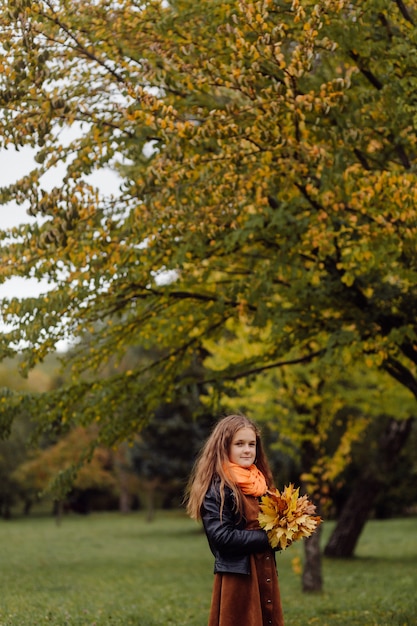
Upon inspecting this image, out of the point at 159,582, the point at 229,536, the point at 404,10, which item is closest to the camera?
the point at 229,536

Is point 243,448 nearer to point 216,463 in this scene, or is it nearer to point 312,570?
point 216,463

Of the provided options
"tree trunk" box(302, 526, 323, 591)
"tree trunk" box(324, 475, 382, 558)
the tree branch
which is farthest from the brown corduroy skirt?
"tree trunk" box(324, 475, 382, 558)

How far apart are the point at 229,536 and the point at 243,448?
54 centimetres

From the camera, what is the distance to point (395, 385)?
13.8 metres

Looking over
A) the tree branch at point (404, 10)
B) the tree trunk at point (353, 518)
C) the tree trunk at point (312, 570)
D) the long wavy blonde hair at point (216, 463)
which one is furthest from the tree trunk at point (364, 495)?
the long wavy blonde hair at point (216, 463)

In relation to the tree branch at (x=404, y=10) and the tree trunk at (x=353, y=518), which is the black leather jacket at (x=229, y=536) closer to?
the tree branch at (x=404, y=10)

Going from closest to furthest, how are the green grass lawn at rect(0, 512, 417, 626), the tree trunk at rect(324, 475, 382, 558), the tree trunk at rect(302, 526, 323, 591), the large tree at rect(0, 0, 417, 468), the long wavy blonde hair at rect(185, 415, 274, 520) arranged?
1. the long wavy blonde hair at rect(185, 415, 274, 520)
2. the large tree at rect(0, 0, 417, 468)
3. the green grass lawn at rect(0, 512, 417, 626)
4. the tree trunk at rect(302, 526, 323, 591)
5. the tree trunk at rect(324, 475, 382, 558)

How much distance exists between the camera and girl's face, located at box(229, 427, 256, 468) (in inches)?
187

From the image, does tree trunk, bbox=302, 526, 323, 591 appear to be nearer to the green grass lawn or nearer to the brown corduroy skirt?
the green grass lawn

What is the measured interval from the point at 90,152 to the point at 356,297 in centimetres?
311

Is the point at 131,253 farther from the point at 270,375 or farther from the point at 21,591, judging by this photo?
the point at 270,375

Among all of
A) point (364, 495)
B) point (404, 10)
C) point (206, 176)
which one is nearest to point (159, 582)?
point (364, 495)

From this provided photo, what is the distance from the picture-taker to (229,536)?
445 centimetres

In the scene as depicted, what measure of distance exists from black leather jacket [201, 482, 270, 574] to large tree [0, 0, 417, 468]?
298cm
